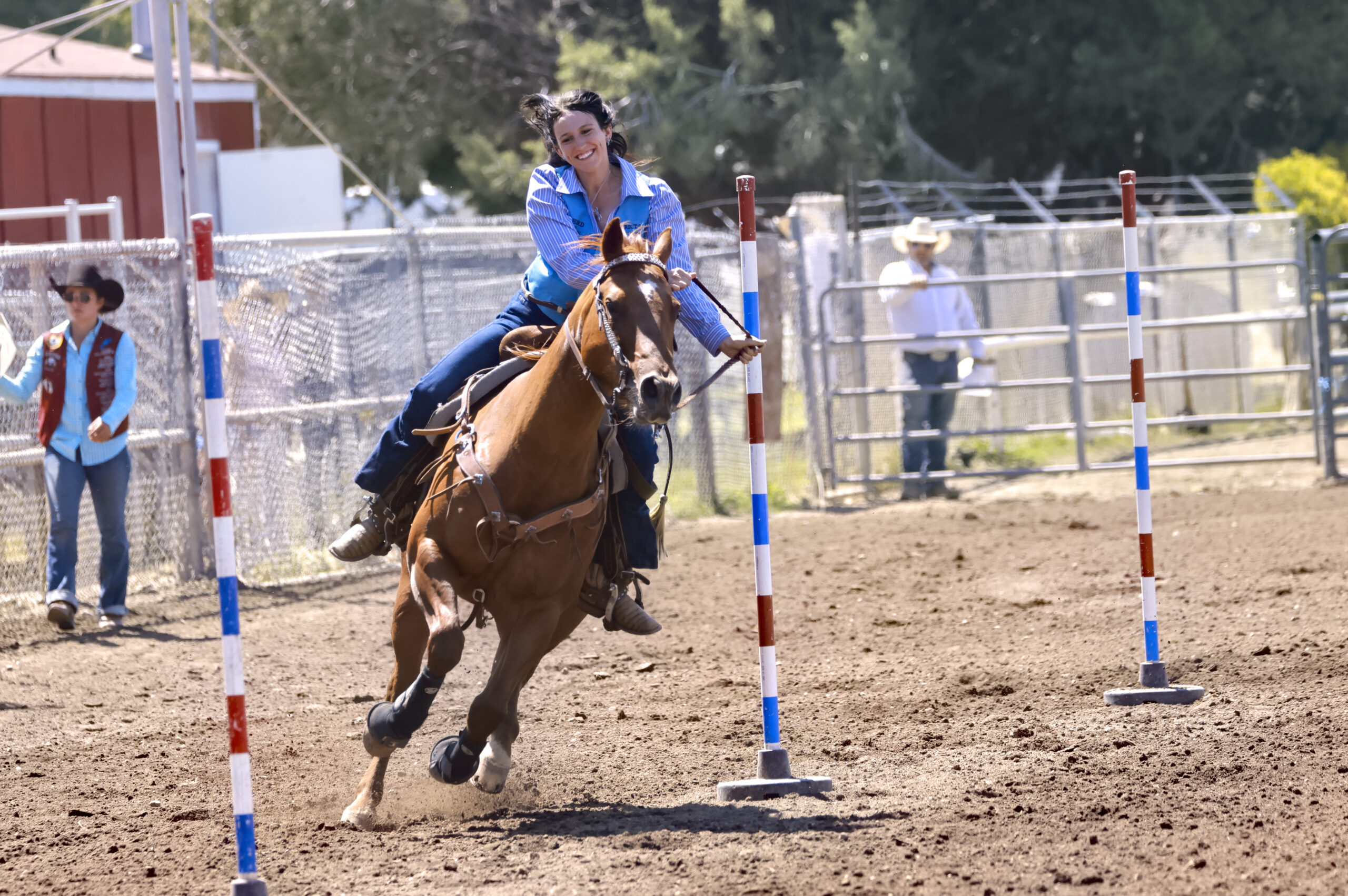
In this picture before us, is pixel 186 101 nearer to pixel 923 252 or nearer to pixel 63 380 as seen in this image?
pixel 63 380

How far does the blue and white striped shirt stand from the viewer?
5395mm

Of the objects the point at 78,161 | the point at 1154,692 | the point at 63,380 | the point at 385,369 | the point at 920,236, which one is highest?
the point at 78,161

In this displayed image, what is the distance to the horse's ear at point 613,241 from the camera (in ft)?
16.1

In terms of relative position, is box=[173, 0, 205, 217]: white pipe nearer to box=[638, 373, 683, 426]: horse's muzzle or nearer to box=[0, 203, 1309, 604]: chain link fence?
box=[0, 203, 1309, 604]: chain link fence

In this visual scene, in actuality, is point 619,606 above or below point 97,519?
below

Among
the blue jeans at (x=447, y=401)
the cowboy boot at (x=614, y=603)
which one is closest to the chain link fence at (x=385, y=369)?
the blue jeans at (x=447, y=401)

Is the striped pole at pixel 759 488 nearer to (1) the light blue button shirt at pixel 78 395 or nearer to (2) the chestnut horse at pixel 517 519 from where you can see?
(2) the chestnut horse at pixel 517 519

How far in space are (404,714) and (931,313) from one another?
32.9 feet

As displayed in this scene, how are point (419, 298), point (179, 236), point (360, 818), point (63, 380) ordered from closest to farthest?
point (360, 818) < point (63, 380) < point (179, 236) < point (419, 298)

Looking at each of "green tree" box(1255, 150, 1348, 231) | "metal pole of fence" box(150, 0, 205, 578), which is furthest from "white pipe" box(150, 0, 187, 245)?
"green tree" box(1255, 150, 1348, 231)

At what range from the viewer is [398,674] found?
5.91 meters

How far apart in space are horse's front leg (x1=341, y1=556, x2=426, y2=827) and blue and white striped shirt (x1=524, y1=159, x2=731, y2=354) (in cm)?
131

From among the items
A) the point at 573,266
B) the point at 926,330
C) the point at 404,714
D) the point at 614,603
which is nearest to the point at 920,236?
the point at 926,330

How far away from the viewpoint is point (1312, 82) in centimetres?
2867
